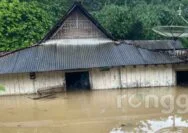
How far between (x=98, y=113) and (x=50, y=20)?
1215cm

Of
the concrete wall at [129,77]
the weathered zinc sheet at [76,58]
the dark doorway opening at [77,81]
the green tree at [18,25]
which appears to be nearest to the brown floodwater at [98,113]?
the concrete wall at [129,77]

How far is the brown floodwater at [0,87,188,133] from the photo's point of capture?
11.2 m

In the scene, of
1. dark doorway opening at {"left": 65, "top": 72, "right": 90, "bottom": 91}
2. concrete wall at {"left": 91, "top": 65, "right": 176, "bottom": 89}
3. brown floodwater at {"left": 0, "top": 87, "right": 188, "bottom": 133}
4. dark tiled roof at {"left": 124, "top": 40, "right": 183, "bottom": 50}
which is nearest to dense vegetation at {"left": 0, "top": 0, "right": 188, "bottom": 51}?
dark tiled roof at {"left": 124, "top": 40, "right": 183, "bottom": 50}

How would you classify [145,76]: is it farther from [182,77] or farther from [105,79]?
[182,77]

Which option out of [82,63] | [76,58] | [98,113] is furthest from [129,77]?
[98,113]

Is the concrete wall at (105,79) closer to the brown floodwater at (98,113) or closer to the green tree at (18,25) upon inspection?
the brown floodwater at (98,113)

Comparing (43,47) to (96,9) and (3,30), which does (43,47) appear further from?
(96,9)

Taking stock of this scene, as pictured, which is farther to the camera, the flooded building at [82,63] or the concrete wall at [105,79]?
the concrete wall at [105,79]

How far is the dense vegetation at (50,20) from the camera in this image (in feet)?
67.4

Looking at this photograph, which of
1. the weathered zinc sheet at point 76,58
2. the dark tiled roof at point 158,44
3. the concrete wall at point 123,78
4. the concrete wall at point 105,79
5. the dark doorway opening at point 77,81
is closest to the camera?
the weathered zinc sheet at point 76,58

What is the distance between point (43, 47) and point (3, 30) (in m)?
4.38

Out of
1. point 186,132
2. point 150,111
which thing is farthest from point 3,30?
point 186,132

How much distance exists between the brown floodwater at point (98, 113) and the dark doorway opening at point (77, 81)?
3.33ft

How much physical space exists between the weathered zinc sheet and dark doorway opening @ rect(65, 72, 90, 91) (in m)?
1.29
